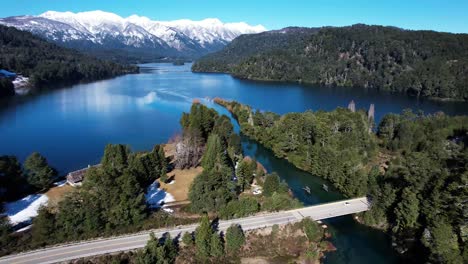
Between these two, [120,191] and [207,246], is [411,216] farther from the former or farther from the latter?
[120,191]

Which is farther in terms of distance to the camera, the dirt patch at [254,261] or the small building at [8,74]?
the small building at [8,74]

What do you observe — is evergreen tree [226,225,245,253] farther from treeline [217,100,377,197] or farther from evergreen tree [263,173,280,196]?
treeline [217,100,377,197]

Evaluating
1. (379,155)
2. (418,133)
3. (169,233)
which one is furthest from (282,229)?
(418,133)

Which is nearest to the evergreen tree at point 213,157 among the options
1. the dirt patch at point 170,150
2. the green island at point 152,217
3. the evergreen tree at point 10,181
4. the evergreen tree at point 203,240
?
the green island at point 152,217

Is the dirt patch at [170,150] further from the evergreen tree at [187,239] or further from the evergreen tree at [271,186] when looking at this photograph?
the evergreen tree at [187,239]

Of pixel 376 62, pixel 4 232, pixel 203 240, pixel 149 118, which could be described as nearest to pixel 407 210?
pixel 203 240

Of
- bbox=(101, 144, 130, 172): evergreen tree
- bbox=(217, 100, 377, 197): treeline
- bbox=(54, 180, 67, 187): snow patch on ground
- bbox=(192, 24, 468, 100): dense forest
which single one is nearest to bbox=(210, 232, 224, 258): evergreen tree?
bbox=(101, 144, 130, 172): evergreen tree
